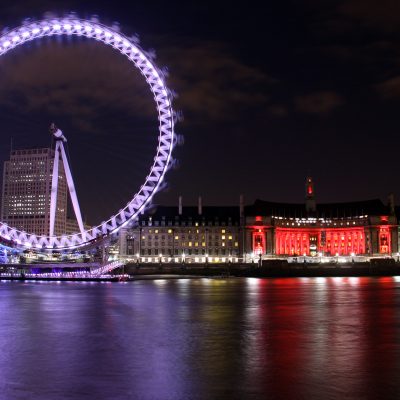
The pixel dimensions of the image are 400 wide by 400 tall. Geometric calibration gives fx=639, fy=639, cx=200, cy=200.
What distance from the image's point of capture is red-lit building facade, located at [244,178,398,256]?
14138 cm

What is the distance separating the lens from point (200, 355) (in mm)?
15148

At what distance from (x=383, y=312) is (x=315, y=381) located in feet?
51.2

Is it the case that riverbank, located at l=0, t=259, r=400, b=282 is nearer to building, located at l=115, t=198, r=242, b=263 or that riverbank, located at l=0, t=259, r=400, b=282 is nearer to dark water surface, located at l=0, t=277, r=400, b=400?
building, located at l=115, t=198, r=242, b=263

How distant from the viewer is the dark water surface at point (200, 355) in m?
11.5

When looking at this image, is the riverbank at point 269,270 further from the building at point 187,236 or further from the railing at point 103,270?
the building at point 187,236

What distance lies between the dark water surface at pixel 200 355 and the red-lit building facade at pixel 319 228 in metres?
116

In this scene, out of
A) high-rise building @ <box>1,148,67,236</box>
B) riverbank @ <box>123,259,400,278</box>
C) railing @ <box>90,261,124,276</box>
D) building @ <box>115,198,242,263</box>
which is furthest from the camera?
building @ <box>115,198,242,263</box>

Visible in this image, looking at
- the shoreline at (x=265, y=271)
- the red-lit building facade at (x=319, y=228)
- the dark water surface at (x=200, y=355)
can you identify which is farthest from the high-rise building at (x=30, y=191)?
the dark water surface at (x=200, y=355)

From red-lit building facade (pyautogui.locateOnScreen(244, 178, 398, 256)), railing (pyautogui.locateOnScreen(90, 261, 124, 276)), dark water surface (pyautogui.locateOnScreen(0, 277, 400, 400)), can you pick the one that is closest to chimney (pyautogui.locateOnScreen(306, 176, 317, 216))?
red-lit building facade (pyautogui.locateOnScreen(244, 178, 398, 256))

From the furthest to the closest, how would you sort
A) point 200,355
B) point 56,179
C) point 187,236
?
point 187,236 < point 56,179 < point 200,355

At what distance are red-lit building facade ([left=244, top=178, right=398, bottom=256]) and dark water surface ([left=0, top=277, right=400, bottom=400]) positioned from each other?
116189 millimetres

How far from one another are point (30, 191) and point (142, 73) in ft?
290

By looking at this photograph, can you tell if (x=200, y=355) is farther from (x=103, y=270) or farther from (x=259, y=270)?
(x=259, y=270)

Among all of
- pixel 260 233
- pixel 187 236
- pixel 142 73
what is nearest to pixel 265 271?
pixel 260 233
